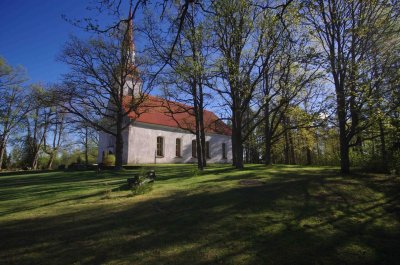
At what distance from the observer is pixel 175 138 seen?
39812 mm

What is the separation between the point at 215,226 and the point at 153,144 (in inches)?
1183

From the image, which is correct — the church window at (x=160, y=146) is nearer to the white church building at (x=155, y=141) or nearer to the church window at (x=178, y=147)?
the white church building at (x=155, y=141)

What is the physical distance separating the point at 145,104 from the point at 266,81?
11438 mm

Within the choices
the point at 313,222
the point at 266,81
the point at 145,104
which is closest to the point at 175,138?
the point at 145,104

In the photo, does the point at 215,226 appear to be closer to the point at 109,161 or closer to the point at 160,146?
the point at 109,161

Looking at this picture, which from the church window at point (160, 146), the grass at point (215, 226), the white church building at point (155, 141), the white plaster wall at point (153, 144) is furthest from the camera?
the church window at point (160, 146)

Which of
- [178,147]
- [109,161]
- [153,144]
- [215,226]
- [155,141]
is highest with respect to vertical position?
[155,141]

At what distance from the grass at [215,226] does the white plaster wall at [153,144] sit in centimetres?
2269

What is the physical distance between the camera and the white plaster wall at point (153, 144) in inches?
1361

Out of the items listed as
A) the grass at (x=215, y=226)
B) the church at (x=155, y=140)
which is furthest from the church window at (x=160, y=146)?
the grass at (x=215, y=226)

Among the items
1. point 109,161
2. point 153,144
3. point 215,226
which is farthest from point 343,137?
point 153,144

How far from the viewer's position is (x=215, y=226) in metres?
7.41

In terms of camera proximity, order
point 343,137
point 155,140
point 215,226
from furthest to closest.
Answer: point 155,140 < point 343,137 < point 215,226

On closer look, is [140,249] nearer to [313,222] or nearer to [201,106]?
[313,222]
